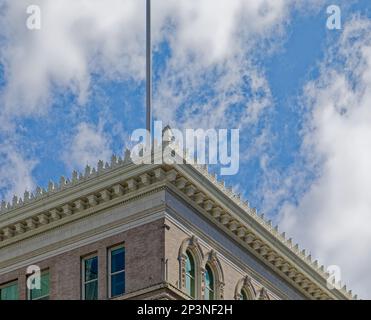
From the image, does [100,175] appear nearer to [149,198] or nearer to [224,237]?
[149,198]

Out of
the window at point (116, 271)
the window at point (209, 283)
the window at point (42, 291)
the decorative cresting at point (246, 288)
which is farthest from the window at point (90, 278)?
the decorative cresting at point (246, 288)

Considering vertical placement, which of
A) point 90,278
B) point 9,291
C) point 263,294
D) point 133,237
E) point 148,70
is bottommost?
point 90,278

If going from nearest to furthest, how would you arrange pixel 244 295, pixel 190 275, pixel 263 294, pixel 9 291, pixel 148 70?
1. pixel 190 275
2. pixel 9 291
3. pixel 244 295
4. pixel 148 70
5. pixel 263 294

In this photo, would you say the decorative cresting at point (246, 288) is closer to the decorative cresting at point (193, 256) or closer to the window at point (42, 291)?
the decorative cresting at point (193, 256)

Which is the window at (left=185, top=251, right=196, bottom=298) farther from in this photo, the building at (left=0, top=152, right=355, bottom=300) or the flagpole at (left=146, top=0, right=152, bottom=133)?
the flagpole at (left=146, top=0, right=152, bottom=133)

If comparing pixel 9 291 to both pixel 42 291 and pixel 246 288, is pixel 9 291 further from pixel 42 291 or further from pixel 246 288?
pixel 246 288

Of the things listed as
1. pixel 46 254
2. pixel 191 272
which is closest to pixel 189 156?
pixel 191 272

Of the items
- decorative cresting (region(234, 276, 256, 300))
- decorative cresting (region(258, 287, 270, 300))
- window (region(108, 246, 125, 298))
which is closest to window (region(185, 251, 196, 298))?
window (region(108, 246, 125, 298))

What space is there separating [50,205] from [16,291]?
12.4 feet

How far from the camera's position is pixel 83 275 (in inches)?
1641

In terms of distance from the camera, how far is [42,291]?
140ft

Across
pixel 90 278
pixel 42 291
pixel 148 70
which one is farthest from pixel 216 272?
pixel 148 70

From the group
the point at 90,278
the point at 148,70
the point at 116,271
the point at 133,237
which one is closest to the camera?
the point at 133,237

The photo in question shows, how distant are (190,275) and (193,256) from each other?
781mm
